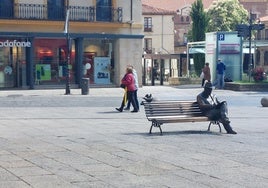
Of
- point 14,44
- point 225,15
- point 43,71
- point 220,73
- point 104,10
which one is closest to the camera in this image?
point 220,73

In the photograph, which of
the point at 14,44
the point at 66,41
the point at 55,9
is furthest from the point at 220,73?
the point at 14,44

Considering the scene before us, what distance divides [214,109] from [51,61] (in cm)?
2489

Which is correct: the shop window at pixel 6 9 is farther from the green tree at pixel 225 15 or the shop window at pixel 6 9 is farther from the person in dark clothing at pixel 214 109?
the green tree at pixel 225 15

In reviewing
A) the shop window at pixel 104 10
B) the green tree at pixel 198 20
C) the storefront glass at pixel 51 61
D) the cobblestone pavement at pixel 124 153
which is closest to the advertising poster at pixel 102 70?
the storefront glass at pixel 51 61

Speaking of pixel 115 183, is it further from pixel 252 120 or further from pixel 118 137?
pixel 252 120

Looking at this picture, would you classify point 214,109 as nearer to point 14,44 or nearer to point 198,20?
point 14,44

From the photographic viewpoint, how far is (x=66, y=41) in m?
38.3

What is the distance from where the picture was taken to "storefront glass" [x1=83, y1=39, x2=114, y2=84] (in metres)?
40.2

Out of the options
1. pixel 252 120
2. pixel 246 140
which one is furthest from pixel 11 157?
pixel 252 120

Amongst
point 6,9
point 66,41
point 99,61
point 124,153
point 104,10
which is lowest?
point 124,153

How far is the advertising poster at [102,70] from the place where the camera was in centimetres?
4041

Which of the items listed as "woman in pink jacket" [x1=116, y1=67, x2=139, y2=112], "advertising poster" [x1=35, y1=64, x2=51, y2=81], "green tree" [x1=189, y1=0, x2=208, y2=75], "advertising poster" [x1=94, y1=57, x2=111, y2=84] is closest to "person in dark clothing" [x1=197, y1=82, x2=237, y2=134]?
"woman in pink jacket" [x1=116, y1=67, x2=139, y2=112]

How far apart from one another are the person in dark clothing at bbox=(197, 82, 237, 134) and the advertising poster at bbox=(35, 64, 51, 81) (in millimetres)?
24154

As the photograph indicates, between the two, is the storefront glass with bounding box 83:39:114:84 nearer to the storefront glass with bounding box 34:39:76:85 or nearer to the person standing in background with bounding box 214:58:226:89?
the storefront glass with bounding box 34:39:76:85
